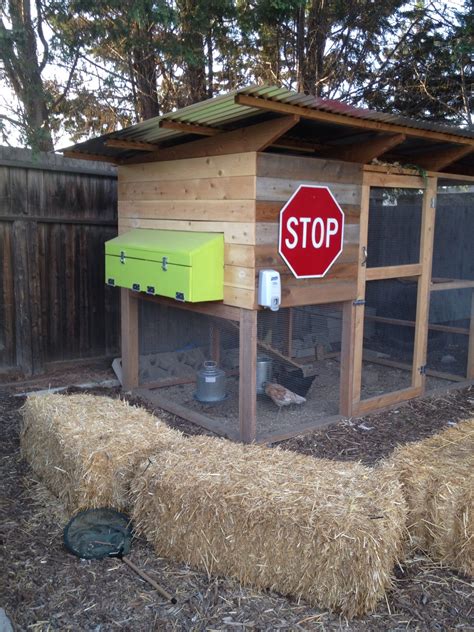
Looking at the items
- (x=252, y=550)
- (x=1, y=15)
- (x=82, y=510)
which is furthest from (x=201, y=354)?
(x=1, y=15)

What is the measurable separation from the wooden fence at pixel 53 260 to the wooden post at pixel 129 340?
694mm

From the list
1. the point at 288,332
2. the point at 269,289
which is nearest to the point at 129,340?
the point at 288,332

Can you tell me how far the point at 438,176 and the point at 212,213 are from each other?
2102mm

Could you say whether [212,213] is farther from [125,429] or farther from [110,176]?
[110,176]

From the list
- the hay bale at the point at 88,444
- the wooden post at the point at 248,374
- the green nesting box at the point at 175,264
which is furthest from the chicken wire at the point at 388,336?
the hay bale at the point at 88,444

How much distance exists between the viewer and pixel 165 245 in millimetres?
4176

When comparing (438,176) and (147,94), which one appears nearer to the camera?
(438,176)

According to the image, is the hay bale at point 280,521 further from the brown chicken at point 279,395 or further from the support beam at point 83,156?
the support beam at point 83,156

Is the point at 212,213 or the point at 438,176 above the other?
the point at 438,176

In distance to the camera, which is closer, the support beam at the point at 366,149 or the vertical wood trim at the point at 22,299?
the support beam at the point at 366,149

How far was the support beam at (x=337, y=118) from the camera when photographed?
3135mm

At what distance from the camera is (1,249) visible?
5062mm

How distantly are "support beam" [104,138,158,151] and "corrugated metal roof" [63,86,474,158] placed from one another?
1.2 inches

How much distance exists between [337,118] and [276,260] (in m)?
0.93
